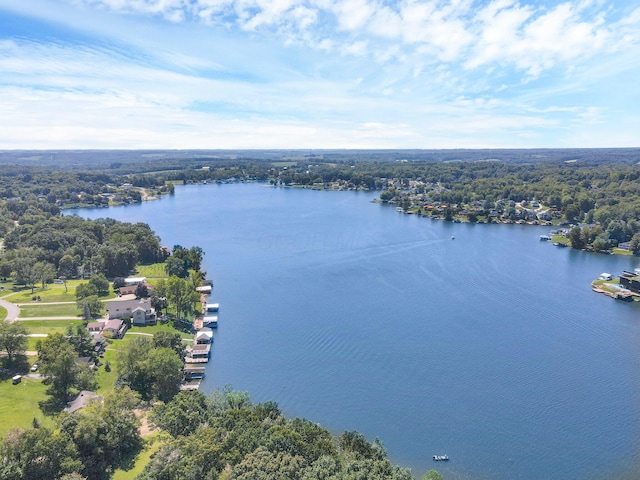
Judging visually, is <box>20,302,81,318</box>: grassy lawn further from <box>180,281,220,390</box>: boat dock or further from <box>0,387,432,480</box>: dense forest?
<box>0,387,432,480</box>: dense forest

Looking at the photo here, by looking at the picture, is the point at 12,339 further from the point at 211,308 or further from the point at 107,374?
the point at 211,308

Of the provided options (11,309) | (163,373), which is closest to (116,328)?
(163,373)

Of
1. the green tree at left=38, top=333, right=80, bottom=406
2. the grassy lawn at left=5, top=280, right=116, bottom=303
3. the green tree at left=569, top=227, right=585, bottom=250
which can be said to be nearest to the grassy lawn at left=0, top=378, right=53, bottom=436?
the green tree at left=38, top=333, right=80, bottom=406

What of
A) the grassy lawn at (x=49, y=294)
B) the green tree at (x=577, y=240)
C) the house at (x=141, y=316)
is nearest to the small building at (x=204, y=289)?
the grassy lawn at (x=49, y=294)

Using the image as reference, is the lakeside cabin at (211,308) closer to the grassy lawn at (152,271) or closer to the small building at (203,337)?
the small building at (203,337)

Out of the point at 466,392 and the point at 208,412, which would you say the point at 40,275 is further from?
the point at 466,392
